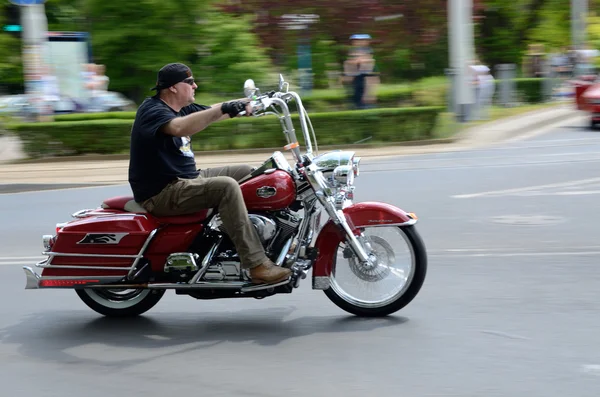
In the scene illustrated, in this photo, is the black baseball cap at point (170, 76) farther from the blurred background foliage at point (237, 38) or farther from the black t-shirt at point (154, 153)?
the blurred background foliage at point (237, 38)

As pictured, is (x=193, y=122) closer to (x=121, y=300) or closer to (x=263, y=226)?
(x=263, y=226)

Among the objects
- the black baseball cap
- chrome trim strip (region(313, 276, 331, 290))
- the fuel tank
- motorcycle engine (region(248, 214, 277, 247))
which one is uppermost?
the black baseball cap

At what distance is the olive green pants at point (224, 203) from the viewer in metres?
5.90

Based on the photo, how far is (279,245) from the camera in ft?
20.0

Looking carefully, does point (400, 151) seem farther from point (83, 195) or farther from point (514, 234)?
point (514, 234)

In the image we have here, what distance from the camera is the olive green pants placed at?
5898mm

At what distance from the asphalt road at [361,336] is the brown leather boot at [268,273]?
0.34 meters

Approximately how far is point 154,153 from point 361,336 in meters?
1.70

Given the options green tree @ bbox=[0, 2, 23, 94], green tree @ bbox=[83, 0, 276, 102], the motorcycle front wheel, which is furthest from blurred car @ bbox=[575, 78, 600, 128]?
green tree @ bbox=[0, 2, 23, 94]

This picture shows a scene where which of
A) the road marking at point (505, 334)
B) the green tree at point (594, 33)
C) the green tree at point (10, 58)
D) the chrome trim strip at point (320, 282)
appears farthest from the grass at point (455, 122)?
the green tree at point (10, 58)

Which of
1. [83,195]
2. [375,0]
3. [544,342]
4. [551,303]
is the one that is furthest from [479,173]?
[375,0]

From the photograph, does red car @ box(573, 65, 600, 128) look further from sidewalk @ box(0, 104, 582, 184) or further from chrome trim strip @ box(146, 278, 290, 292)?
chrome trim strip @ box(146, 278, 290, 292)

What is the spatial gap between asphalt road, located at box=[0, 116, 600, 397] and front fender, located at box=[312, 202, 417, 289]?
33cm

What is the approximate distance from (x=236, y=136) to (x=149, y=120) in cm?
1198
